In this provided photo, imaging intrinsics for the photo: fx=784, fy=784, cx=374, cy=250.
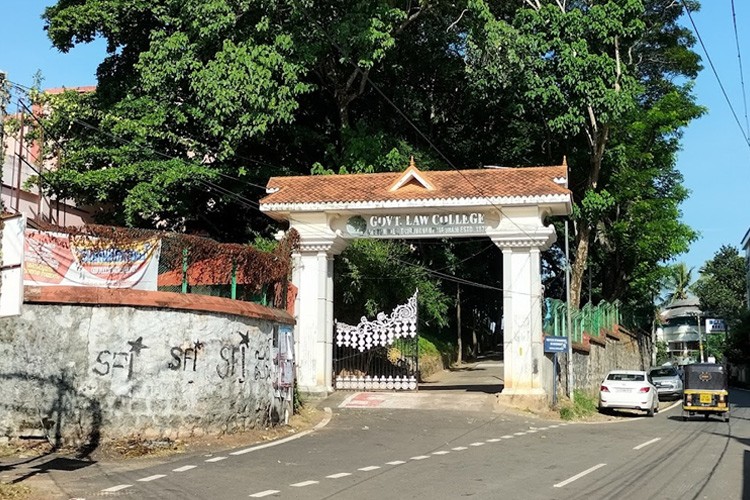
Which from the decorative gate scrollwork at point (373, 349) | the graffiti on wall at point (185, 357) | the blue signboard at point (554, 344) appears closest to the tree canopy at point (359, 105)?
the decorative gate scrollwork at point (373, 349)

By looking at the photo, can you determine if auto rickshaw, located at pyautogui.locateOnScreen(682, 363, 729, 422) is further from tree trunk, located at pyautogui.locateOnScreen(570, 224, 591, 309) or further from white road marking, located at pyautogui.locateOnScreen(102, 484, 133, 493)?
white road marking, located at pyautogui.locateOnScreen(102, 484, 133, 493)

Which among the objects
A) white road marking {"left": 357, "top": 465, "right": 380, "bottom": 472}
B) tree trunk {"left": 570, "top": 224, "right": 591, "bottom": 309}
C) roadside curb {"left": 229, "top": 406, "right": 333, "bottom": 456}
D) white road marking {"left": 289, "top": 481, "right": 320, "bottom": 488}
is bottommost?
white road marking {"left": 357, "top": 465, "right": 380, "bottom": 472}

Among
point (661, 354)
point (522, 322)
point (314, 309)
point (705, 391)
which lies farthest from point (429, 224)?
point (661, 354)

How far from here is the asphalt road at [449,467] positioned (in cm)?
1005

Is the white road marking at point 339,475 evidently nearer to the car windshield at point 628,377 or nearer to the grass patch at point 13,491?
the grass patch at point 13,491

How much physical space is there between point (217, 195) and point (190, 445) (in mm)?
18323

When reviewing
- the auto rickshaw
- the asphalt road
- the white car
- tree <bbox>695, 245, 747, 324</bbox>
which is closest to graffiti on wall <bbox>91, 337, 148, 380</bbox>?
the asphalt road

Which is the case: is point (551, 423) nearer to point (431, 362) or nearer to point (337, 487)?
point (337, 487)

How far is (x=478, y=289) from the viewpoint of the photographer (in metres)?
43.0

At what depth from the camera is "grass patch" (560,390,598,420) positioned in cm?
2222

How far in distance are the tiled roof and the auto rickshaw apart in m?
7.25

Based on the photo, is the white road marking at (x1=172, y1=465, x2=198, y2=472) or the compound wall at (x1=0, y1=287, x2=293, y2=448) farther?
the compound wall at (x1=0, y1=287, x2=293, y2=448)

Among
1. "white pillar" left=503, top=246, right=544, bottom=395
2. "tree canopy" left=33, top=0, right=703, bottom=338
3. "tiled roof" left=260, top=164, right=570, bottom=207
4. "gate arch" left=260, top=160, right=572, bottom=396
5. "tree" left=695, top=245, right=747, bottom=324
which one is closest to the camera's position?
"white pillar" left=503, top=246, right=544, bottom=395

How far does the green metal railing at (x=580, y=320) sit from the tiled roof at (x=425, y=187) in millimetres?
4354
